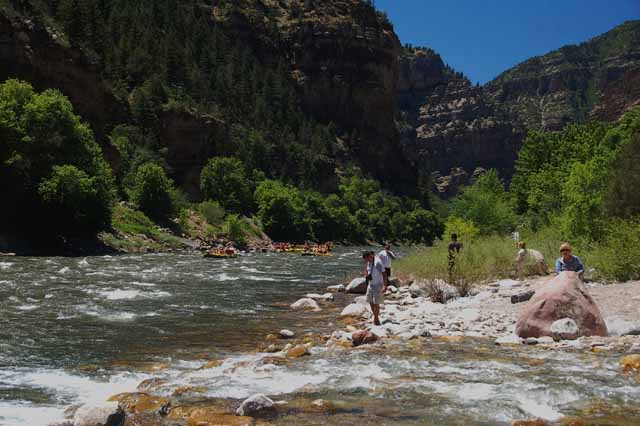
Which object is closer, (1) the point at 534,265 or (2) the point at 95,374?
(2) the point at 95,374

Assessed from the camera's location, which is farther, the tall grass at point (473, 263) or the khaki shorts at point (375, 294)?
the tall grass at point (473, 263)

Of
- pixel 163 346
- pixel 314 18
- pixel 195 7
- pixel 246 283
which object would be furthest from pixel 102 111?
pixel 314 18

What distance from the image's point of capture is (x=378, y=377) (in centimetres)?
868

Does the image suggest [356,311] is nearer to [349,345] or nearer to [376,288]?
[376,288]

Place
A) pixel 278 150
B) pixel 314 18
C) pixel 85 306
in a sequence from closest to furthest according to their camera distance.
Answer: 1. pixel 85 306
2. pixel 278 150
3. pixel 314 18

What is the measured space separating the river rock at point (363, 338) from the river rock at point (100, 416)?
584 centimetres

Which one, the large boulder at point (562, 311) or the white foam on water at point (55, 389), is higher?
the large boulder at point (562, 311)

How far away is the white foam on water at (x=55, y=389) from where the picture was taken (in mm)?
7027

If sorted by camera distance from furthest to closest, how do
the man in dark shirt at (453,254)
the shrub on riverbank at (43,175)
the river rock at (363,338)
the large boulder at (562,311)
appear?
the shrub on riverbank at (43,175)
the man in dark shirt at (453,254)
the river rock at (363,338)
the large boulder at (562,311)

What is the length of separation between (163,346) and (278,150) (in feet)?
358

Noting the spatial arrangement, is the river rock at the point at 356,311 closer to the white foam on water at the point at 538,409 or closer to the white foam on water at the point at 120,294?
the white foam on water at the point at 120,294

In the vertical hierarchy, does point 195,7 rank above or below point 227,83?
above

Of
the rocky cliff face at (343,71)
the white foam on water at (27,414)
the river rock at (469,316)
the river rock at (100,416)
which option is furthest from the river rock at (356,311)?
the rocky cliff face at (343,71)

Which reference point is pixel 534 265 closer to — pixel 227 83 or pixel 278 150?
pixel 278 150
